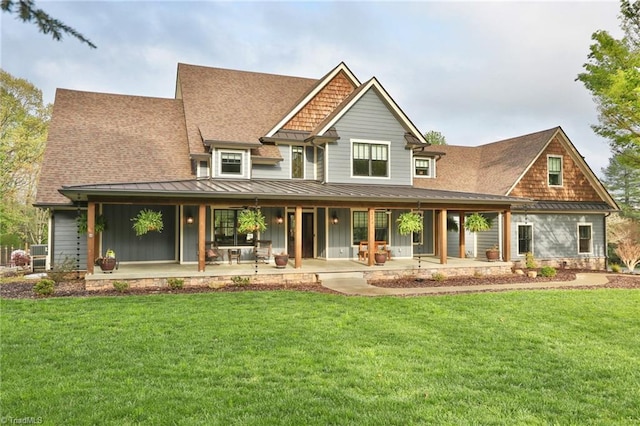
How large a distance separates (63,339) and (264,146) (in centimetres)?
1195

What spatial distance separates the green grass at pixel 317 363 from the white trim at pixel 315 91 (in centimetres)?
961

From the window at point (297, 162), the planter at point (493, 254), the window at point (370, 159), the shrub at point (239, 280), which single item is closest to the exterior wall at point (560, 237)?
the planter at point (493, 254)

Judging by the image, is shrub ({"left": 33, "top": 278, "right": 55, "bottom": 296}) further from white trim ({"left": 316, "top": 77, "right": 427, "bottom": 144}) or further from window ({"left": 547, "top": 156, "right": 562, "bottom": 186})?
window ({"left": 547, "top": 156, "right": 562, "bottom": 186})

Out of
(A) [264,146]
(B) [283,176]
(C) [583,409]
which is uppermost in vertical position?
(A) [264,146]

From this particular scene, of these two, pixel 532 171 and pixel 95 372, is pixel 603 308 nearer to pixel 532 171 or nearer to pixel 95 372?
pixel 95 372

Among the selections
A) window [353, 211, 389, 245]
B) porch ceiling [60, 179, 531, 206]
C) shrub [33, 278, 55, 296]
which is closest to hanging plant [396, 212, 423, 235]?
porch ceiling [60, 179, 531, 206]

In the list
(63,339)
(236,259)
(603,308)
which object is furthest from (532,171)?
(63,339)

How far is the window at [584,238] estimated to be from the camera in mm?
21281

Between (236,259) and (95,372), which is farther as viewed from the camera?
(236,259)

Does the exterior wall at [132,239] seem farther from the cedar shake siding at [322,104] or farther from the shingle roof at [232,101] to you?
the cedar shake siding at [322,104]

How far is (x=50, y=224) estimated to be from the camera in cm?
1452

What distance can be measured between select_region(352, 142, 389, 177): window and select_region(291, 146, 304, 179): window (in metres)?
2.23

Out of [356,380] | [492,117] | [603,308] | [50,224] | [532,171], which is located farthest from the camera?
[492,117]

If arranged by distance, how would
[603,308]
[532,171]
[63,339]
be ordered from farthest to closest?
[532,171] < [603,308] < [63,339]
